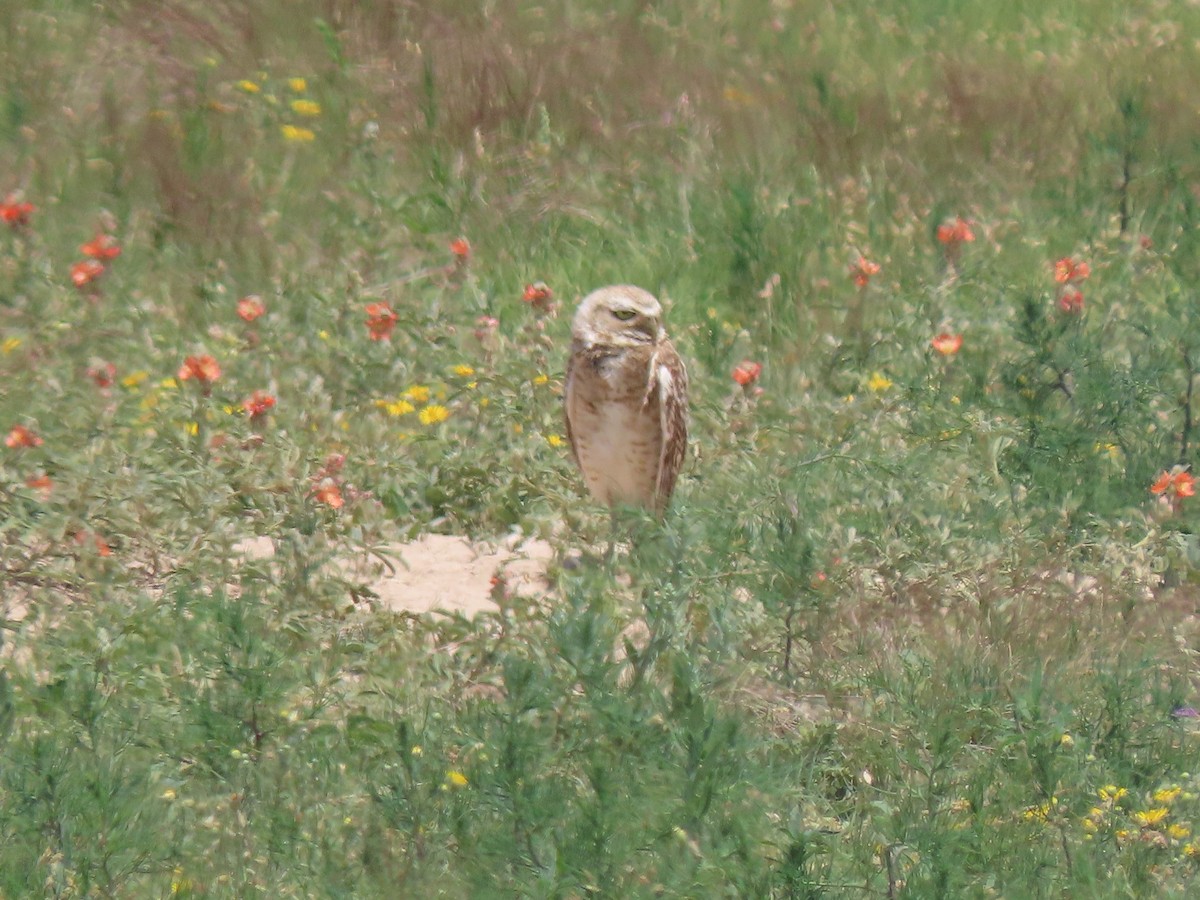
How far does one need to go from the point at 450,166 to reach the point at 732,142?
1.32 meters

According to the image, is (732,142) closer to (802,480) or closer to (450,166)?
(450,166)

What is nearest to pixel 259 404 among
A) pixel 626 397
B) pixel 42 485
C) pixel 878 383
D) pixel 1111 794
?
pixel 42 485

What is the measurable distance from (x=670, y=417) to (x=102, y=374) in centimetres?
193

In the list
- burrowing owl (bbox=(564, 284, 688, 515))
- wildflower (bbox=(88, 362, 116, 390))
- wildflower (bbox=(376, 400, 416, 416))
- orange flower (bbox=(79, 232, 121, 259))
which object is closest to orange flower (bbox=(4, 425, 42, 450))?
wildflower (bbox=(88, 362, 116, 390))

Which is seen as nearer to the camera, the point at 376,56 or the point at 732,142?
the point at 732,142

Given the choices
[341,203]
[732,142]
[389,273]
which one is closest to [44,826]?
[389,273]

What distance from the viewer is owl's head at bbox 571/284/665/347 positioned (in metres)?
5.10

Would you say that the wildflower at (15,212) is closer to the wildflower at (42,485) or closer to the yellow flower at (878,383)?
the wildflower at (42,485)

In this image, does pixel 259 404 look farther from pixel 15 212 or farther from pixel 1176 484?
pixel 1176 484

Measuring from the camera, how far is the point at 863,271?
247 inches

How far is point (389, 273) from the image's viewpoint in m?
6.80

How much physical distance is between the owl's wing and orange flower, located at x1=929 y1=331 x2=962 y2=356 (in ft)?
3.09

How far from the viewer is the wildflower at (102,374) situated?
18.5ft

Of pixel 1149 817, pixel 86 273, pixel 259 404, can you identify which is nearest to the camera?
pixel 1149 817
